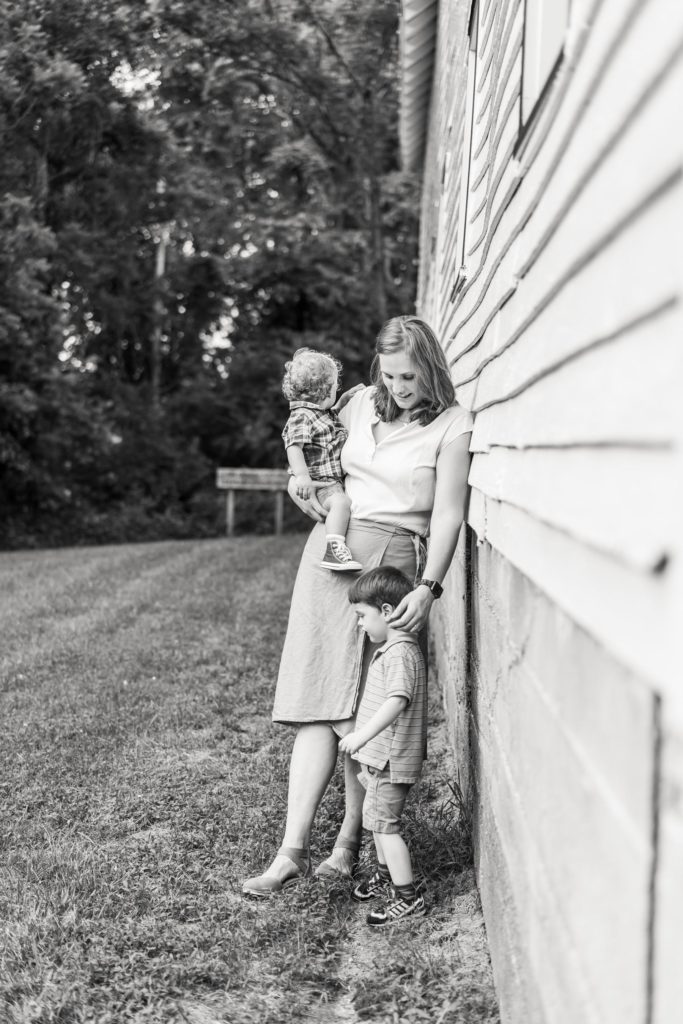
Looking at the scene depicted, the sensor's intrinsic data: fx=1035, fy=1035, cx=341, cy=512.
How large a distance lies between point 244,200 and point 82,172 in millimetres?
3053

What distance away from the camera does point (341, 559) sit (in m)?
3.40

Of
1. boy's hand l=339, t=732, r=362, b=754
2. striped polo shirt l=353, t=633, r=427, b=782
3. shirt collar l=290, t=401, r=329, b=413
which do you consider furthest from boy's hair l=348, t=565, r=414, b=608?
shirt collar l=290, t=401, r=329, b=413

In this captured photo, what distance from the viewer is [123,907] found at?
3150 millimetres

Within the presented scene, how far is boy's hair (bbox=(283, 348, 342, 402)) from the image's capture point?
373 cm

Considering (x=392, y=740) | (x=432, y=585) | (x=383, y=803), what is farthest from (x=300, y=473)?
(x=383, y=803)

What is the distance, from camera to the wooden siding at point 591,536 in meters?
1.16

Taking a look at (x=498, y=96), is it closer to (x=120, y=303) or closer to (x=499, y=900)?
(x=499, y=900)

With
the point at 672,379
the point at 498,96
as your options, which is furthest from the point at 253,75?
the point at 672,379

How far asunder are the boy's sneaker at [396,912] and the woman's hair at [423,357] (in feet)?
4.91

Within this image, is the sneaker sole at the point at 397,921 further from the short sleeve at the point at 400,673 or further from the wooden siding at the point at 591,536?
the short sleeve at the point at 400,673

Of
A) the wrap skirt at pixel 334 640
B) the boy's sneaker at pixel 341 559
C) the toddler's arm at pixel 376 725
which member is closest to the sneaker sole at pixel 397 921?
the toddler's arm at pixel 376 725

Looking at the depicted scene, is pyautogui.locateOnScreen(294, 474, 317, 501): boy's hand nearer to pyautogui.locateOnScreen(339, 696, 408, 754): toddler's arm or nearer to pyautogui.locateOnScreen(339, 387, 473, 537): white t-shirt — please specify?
pyautogui.locateOnScreen(339, 387, 473, 537): white t-shirt

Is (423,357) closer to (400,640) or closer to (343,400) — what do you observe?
(343,400)

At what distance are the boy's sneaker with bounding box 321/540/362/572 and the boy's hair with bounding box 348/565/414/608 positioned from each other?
6.1 inches
